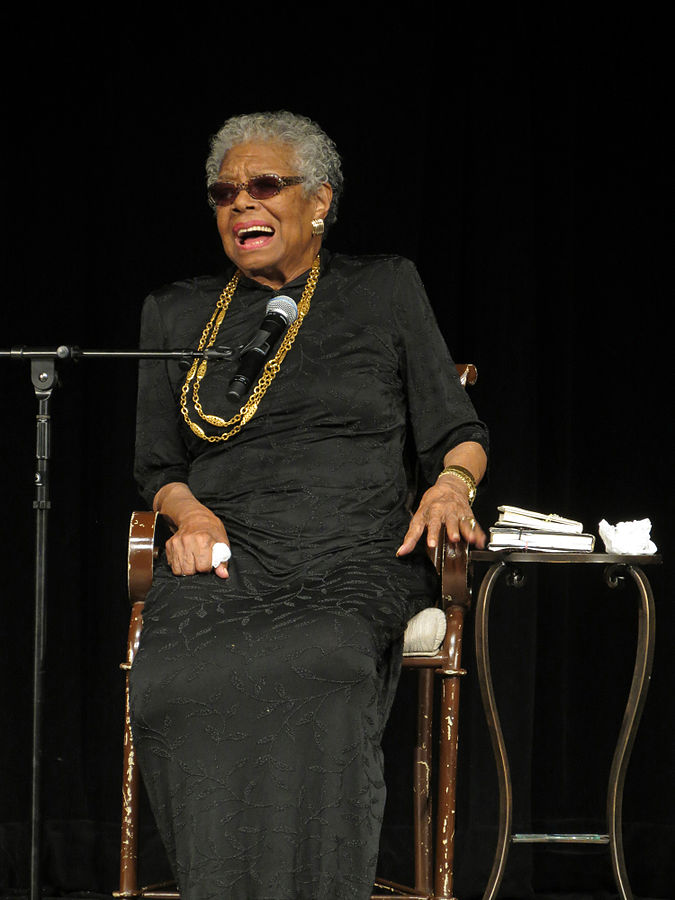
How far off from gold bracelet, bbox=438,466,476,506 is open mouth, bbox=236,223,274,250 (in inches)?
25.1

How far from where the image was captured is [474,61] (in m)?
3.24

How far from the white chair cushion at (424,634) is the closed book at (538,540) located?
28 cm

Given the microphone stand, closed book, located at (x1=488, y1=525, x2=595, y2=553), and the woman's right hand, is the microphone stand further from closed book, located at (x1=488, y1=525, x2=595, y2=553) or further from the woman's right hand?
closed book, located at (x1=488, y1=525, x2=595, y2=553)

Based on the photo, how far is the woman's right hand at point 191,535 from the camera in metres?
2.30

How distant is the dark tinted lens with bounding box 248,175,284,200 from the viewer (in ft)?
8.38

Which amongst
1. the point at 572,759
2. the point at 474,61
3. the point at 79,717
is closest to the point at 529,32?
the point at 474,61

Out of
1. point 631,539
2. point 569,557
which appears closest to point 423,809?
point 569,557

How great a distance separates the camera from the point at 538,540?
2.60 metres

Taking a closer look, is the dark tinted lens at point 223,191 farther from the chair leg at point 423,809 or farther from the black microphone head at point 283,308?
the chair leg at point 423,809

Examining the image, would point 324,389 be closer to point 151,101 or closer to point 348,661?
point 348,661

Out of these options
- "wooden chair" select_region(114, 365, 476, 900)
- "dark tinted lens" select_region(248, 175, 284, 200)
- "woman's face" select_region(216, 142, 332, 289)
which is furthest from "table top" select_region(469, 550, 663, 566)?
"dark tinted lens" select_region(248, 175, 284, 200)

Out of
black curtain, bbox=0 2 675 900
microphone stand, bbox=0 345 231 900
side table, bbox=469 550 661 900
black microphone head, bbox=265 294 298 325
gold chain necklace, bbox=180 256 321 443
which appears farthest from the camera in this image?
black curtain, bbox=0 2 675 900

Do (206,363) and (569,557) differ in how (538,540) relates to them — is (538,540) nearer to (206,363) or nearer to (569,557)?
(569,557)

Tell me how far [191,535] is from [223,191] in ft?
2.51
